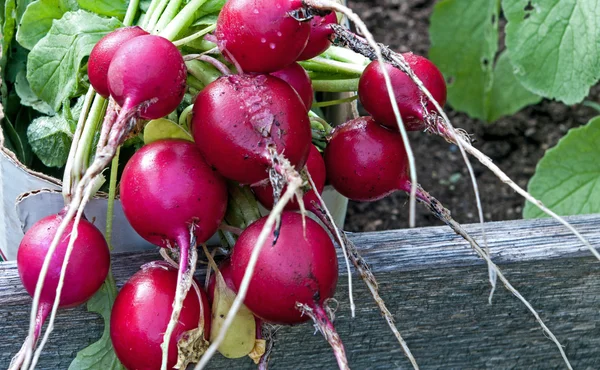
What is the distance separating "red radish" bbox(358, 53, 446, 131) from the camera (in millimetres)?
747

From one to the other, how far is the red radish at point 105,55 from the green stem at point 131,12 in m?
0.17

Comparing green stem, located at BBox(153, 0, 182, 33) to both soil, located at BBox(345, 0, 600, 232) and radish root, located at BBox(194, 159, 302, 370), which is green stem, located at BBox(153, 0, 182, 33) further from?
soil, located at BBox(345, 0, 600, 232)

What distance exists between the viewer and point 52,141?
912 millimetres

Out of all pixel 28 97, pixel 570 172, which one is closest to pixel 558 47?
pixel 570 172

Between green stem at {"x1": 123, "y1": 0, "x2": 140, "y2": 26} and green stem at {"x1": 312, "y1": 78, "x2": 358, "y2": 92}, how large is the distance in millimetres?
248

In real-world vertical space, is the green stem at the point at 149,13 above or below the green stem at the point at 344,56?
above

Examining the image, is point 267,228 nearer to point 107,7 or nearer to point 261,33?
point 261,33

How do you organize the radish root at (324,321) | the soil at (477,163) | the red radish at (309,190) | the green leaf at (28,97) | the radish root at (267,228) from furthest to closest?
1. the soil at (477,163)
2. the green leaf at (28,97)
3. the red radish at (309,190)
4. the radish root at (324,321)
5. the radish root at (267,228)

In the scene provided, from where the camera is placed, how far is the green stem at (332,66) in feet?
2.88

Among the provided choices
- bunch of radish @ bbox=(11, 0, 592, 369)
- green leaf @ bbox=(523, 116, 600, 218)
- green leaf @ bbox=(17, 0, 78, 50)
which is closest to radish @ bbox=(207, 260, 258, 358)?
bunch of radish @ bbox=(11, 0, 592, 369)

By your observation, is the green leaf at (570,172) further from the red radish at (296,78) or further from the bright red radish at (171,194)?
the bright red radish at (171,194)

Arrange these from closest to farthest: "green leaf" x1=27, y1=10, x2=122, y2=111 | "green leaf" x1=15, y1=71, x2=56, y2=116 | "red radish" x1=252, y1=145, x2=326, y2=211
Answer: "red radish" x1=252, y1=145, x2=326, y2=211 < "green leaf" x1=27, y1=10, x2=122, y2=111 < "green leaf" x1=15, y1=71, x2=56, y2=116

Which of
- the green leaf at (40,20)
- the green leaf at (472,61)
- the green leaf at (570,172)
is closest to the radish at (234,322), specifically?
the green leaf at (40,20)

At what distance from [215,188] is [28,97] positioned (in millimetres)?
477
